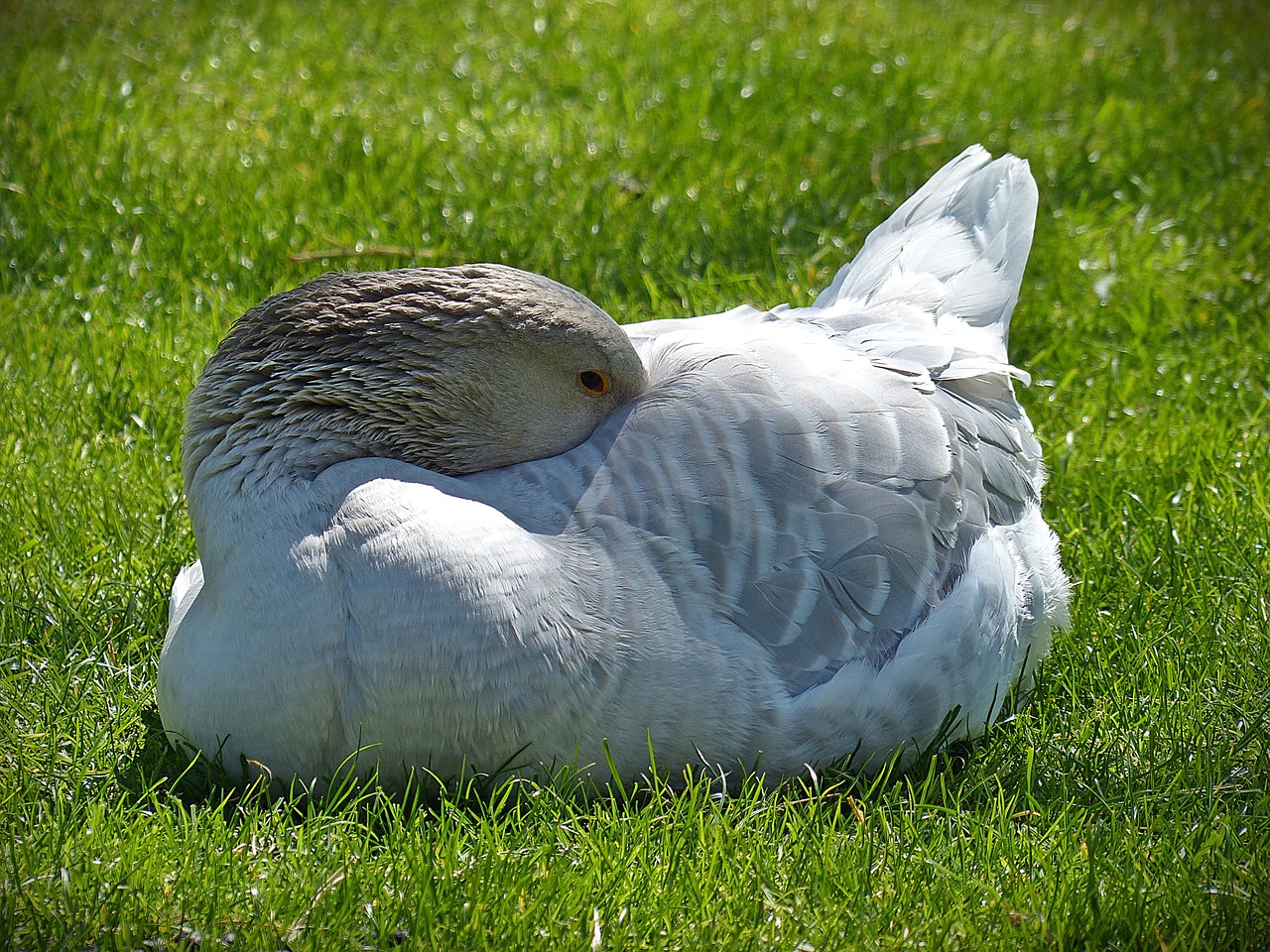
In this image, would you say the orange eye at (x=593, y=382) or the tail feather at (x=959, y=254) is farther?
the tail feather at (x=959, y=254)

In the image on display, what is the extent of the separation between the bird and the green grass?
171mm

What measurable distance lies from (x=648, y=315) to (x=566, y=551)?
2606mm

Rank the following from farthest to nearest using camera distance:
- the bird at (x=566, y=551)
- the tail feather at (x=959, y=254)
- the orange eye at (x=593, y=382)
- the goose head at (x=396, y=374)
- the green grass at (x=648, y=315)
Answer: the tail feather at (x=959, y=254) < the orange eye at (x=593, y=382) < the goose head at (x=396, y=374) < the bird at (x=566, y=551) < the green grass at (x=648, y=315)

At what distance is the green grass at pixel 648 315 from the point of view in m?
2.63

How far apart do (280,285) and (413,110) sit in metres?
1.78

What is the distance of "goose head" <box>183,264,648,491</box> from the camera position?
3055 millimetres

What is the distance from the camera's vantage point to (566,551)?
2912 millimetres

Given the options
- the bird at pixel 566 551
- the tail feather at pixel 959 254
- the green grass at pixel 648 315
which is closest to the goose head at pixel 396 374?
the bird at pixel 566 551

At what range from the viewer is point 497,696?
276 centimetres

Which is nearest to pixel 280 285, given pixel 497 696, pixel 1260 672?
pixel 497 696

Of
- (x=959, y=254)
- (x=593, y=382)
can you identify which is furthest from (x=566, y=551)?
(x=959, y=254)

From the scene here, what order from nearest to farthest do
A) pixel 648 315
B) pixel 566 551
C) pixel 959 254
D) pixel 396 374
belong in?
pixel 566 551 < pixel 396 374 < pixel 959 254 < pixel 648 315

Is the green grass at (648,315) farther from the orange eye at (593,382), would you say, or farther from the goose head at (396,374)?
the orange eye at (593,382)

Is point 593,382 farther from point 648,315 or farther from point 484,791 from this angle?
point 648,315
